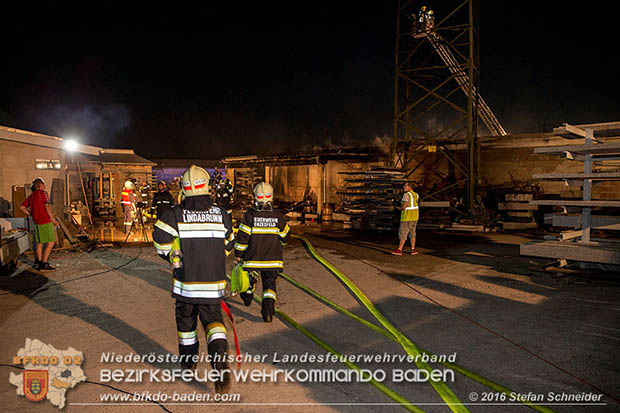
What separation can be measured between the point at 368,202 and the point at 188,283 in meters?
12.9

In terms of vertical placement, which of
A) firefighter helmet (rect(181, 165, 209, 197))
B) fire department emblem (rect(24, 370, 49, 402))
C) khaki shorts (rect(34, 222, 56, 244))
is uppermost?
firefighter helmet (rect(181, 165, 209, 197))

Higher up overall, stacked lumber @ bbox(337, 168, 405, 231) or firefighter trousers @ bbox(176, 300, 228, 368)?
stacked lumber @ bbox(337, 168, 405, 231)

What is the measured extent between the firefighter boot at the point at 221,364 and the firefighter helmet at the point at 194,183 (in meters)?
1.36

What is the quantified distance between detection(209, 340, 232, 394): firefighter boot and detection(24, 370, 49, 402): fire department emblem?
1.44 metres

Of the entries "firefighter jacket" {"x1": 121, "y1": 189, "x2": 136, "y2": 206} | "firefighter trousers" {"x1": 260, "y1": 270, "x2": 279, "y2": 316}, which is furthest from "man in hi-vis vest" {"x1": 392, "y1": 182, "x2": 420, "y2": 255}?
"firefighter jacket" {"x1": 121, "y1": 189, "x2": 136, "y2": 206}

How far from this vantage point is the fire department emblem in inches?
132

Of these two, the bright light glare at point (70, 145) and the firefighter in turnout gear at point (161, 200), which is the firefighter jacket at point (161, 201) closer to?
the firefighter in turnout gear at point (161, 200)

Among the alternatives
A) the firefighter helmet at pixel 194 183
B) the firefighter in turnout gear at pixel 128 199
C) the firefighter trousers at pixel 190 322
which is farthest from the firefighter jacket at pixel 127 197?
the firefighter trousers at pixel 190 322

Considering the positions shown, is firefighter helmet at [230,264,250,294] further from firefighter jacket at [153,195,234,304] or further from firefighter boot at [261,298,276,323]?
firefighter jacket at [153,195,234,304]

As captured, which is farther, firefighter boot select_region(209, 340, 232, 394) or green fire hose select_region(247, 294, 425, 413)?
firefighter boot select_region(209, 340, 232, 394)

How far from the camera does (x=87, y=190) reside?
21500 mm

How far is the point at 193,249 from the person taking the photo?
3660 mm

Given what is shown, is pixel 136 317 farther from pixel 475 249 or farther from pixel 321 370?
pixel 475 249

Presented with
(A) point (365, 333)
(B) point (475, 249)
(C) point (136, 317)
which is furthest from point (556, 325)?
(B) point (475, 249)
